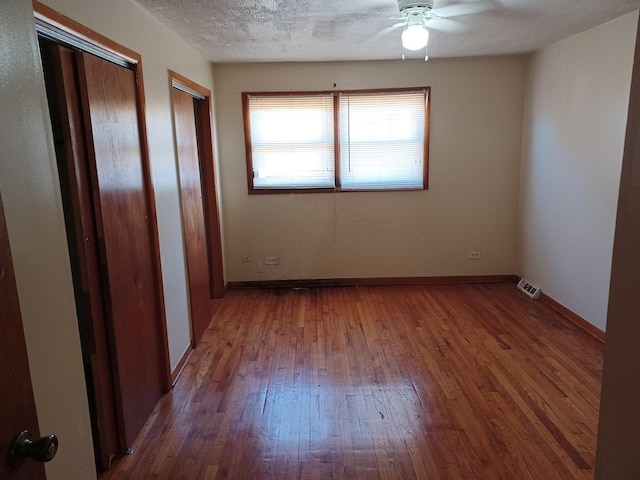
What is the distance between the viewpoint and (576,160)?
3.50m

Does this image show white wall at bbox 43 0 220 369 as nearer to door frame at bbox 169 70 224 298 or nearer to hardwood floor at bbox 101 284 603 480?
hardwood floor at bbox 101 284 603 480

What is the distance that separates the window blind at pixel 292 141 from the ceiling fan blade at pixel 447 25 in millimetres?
1461

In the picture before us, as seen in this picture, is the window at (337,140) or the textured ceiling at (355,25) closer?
the textured ceiling at (355,25)

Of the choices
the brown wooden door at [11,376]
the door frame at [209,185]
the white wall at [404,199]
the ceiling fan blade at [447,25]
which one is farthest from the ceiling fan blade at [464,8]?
the brown wooden door at [11,376]

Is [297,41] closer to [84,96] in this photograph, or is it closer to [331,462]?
[84,96]

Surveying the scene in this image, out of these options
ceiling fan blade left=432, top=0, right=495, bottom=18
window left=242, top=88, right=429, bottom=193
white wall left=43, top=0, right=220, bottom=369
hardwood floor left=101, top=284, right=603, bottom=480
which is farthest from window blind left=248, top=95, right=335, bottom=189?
ceiling fan blade left=432, top=0, right=495, bottom=18

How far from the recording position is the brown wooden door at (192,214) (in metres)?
3.09

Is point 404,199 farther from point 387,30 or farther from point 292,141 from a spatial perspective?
point 387,30

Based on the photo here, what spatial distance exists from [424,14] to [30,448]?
2.90 m

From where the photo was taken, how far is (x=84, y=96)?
5.97 feet

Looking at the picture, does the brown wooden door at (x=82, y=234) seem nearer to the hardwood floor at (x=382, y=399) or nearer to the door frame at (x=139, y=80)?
the door frame at (x=139, y=80)

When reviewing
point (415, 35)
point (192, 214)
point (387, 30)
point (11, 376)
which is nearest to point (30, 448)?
point (11, 376)

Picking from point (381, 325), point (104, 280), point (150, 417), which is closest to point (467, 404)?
point (381, 325)

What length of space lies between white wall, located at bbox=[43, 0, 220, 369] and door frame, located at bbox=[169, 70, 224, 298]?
0.67 meters
